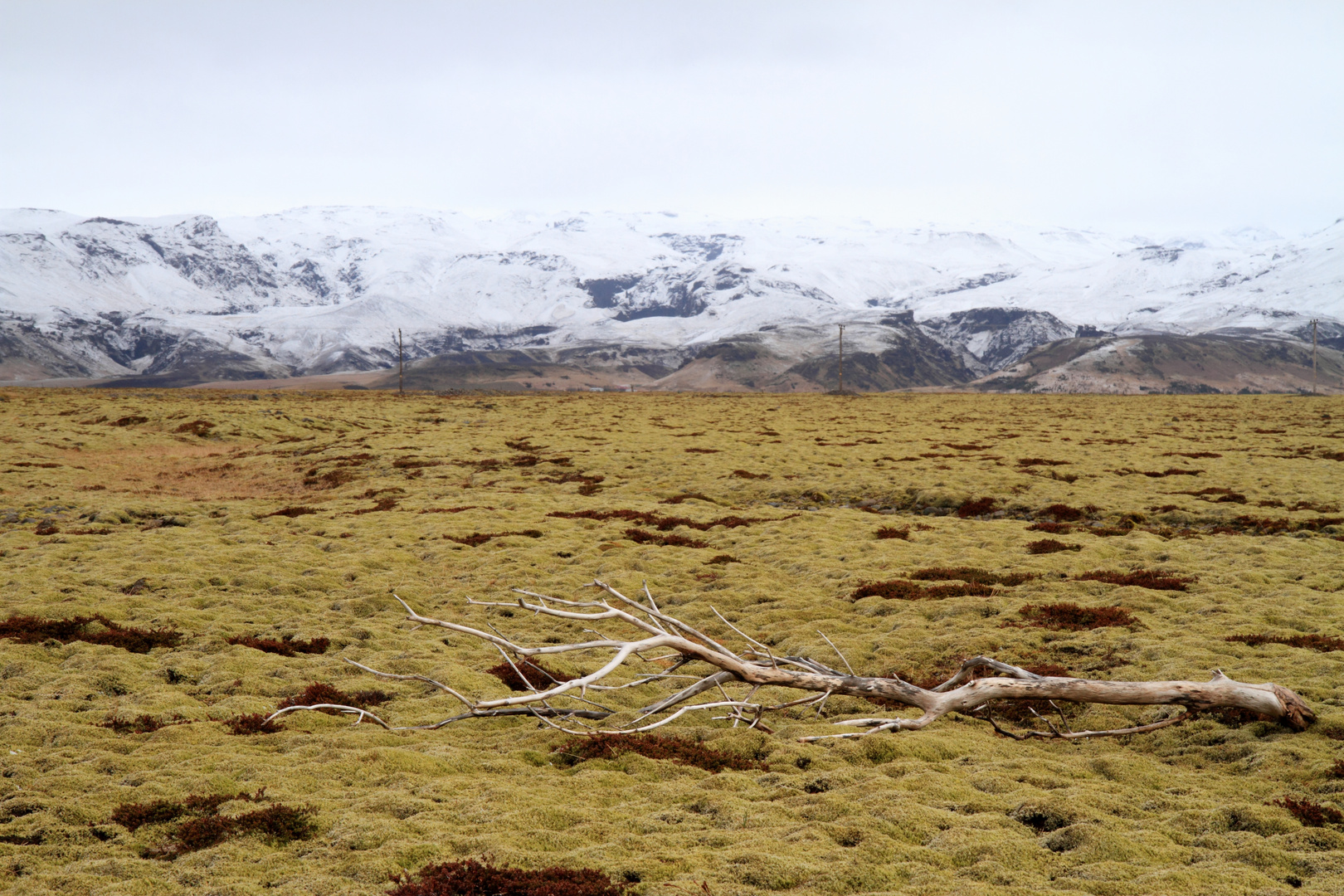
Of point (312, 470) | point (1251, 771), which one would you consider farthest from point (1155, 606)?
point (312, 470)

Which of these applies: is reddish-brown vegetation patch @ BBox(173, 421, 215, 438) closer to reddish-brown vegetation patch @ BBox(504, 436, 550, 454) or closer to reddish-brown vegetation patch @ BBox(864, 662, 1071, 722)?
reddish-brown vegetation patch @ BBox(504, 436, 550, 454)

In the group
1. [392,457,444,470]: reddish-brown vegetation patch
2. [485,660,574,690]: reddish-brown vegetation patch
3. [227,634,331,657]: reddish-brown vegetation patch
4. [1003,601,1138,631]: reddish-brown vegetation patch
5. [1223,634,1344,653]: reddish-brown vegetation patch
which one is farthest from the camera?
[392,457,444,470]: reddish-brown vegetation patch

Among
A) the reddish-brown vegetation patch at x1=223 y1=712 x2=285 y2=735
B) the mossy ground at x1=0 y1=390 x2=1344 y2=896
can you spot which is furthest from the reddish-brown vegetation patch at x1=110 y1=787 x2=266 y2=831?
the reddish-brown vegetation patch at x1=223 y1=712 x2=285 y2=735

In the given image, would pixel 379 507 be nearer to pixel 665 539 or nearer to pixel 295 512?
pixel 295 512

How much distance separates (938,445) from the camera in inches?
2074

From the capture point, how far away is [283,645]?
16.2m

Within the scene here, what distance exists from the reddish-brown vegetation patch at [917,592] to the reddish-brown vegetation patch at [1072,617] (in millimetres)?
1673

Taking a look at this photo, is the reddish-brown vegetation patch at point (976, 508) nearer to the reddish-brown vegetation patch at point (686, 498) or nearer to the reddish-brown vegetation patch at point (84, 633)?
the reddish-brown vegetation patch at point (686, 498)

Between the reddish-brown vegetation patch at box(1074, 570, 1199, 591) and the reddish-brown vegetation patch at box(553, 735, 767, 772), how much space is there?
507 inches

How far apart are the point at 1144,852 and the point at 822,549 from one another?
54.3 ft

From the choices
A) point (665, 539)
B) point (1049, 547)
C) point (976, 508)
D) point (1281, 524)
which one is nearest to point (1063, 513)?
point (976, 508)

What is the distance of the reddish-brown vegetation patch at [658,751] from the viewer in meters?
11.7

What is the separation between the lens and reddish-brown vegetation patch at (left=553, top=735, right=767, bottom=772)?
11.7m

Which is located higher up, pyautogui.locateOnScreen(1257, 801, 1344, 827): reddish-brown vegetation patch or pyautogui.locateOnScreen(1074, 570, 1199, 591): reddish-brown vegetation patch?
pyautogui.locateOnScreen(1257, 801, 1344, 827): reddish-brown vegetation patch
